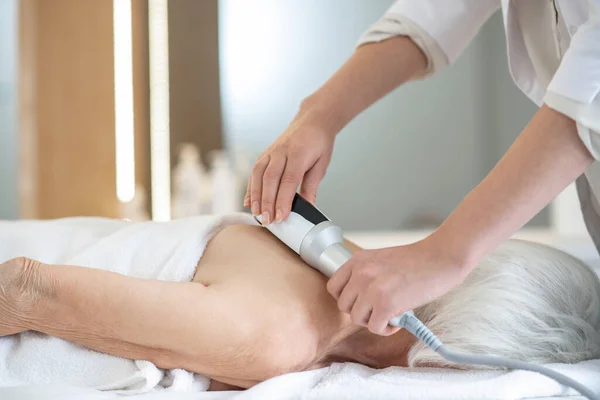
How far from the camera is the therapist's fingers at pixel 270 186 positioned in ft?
2.97

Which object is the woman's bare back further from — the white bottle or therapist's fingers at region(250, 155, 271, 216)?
the white bottle

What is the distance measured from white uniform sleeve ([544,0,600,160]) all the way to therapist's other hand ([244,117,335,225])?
1.16 feet

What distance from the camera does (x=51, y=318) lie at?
0.79m

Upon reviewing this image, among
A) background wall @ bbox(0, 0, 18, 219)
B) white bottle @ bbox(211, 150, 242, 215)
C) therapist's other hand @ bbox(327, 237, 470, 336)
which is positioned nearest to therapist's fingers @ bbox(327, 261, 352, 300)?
therapist's other hand @ bbox(327, 237, 470, 336)

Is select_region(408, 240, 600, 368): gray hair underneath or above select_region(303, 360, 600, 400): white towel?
above

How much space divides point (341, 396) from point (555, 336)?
11.9 inches

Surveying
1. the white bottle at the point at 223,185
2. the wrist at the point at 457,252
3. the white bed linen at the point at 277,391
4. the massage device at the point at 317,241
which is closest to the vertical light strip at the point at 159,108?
the white bottle at the point at 223,185

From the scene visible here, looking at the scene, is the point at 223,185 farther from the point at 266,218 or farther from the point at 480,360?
the point at 480,360

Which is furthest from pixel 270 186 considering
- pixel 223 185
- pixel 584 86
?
pixel 223 185

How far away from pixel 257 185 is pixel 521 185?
0.37 meters

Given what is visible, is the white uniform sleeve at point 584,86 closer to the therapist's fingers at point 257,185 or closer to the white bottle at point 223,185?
the therapist's fingers at point 257,185

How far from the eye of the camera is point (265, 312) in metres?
0.79

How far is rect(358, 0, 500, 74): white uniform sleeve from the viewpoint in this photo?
1.17 meters

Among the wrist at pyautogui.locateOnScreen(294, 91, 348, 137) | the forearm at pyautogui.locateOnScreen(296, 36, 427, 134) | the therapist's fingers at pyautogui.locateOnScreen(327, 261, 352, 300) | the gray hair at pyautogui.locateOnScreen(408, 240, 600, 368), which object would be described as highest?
the forearm at pyautogui.locateOnScreen(296, 36, 427, 134)
